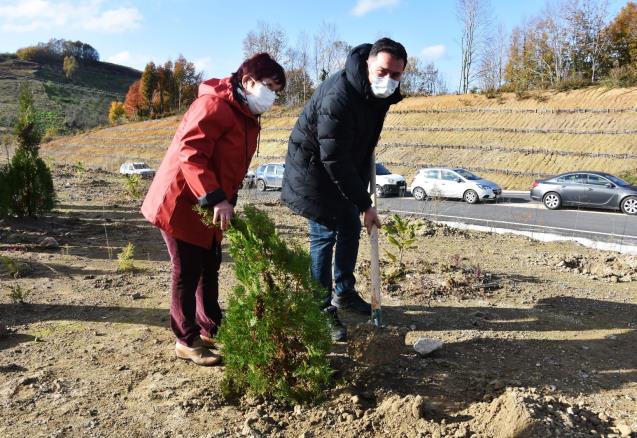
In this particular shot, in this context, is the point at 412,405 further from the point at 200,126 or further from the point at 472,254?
the point at 472,254

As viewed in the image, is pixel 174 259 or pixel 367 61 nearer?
pixel 174 259

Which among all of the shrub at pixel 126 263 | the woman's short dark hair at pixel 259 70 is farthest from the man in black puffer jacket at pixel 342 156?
the shrub at pixel 126 263

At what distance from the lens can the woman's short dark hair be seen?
241 cm

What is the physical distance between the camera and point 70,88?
78.7 m

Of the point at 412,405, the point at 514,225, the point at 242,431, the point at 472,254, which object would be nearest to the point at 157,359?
the point at 242,431

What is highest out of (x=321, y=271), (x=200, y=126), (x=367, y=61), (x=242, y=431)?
(x=367, y=61)

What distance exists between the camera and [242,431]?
6.96 ft

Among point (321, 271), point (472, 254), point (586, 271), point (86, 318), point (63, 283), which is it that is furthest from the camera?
point (472, 254)

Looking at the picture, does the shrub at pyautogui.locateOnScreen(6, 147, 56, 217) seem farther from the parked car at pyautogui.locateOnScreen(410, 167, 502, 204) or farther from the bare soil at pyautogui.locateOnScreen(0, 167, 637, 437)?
the parked car at pyautogui.locateOnScreen(410, 167, 502, 204)

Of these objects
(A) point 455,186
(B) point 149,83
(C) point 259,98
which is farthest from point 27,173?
(B) point 149,83

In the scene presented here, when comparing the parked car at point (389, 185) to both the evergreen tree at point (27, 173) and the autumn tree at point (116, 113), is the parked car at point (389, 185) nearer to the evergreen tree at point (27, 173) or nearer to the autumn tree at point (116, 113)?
the evergreen tree at point (27, 173)

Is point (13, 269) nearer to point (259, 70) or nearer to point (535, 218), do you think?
point (259, 70)

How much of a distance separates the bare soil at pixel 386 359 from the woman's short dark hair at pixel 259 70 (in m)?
1.47

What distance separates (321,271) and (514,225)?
9.35 metres
